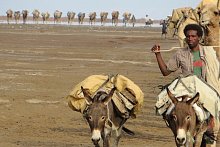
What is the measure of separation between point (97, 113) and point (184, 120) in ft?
4.39

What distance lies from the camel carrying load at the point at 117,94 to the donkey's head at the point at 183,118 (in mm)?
1781

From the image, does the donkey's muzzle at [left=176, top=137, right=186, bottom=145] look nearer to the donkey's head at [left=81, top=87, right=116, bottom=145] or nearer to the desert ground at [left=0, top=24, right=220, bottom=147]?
the donkey's head at [left=81, top=87, right=116, bottom=145]

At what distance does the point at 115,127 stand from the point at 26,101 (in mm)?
7292

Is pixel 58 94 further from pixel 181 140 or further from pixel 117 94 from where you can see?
pixel 181 140

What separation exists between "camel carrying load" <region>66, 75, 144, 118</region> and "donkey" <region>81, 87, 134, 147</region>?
279 millimetres

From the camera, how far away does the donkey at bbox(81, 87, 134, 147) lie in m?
8.75

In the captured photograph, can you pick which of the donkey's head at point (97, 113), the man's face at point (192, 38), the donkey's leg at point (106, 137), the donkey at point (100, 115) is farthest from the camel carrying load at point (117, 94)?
the man's face at point (192, 38)

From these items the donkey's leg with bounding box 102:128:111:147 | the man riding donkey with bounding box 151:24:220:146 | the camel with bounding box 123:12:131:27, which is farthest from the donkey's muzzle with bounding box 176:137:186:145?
the camel with bounding box 123:12:131:27

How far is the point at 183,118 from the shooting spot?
8008mm

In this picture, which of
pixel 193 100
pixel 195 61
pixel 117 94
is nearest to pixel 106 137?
pixel 117 94

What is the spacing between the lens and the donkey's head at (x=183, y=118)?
313 inches

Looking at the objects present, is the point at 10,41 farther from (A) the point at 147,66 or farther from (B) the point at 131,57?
(A) the point at 147,66

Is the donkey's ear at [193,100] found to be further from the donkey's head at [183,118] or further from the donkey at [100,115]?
the donkey at [100,115]

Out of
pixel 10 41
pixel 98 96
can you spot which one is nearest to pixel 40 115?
pixel 98 96
